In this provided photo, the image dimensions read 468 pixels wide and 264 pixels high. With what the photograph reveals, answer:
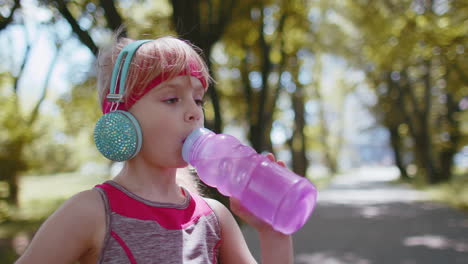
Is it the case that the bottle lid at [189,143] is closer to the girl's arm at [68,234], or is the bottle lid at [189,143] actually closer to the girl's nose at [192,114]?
the girl's nose at [192,114]

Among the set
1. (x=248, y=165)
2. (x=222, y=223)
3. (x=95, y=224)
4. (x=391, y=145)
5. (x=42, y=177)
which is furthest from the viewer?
(x=42, y=177)

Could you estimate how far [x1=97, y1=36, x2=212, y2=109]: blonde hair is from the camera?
157 centimetres

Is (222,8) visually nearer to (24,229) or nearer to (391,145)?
(24,229)

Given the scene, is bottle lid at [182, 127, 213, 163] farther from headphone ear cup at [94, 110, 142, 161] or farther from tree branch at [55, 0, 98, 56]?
tree branch at [55, 0, 98, 56]

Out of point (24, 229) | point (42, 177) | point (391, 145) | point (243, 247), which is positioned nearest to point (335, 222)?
point (24, 229)

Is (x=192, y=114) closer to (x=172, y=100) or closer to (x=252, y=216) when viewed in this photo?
→ (x=172, y=100)

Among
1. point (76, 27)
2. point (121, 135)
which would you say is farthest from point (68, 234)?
point (76, 27)

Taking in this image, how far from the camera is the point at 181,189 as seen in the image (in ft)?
5.95

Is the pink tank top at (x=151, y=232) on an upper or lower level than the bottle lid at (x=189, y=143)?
lower

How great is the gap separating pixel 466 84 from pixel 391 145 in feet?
59.7

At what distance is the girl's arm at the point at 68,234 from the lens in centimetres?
135

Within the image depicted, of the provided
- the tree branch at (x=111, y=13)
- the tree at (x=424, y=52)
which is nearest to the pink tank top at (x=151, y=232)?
the tree branch at (x=111, y=13)

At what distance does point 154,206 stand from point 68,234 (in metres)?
0.32

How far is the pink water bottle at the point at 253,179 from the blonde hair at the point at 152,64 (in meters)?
0.25
